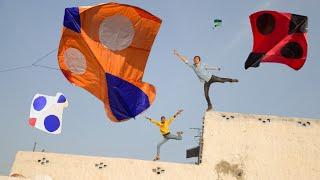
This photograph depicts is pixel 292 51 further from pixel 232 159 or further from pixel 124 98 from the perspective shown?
pixel 124 98

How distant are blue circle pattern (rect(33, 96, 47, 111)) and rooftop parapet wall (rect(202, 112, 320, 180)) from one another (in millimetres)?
4510

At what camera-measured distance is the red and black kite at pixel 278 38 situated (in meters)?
11.4

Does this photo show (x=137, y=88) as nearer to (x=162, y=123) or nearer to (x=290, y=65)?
(x=162, y=123)

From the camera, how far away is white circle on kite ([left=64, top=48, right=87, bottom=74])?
1077 centimetres

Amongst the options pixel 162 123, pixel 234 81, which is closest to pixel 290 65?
pixel 234 81

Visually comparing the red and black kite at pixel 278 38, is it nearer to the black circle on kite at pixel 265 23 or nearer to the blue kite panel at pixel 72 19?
the black circle on kite at pixel 265 23

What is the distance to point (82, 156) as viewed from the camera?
10.2 meters

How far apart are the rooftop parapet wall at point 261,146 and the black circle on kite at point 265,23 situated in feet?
8.44

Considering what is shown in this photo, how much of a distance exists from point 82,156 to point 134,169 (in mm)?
1289

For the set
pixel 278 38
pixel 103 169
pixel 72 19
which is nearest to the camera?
pixel 103 169

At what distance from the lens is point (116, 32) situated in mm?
11281

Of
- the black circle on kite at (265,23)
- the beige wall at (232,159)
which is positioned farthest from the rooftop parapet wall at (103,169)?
the black circle on kite at (265,23)

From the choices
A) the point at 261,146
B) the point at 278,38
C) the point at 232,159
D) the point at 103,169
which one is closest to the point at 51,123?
the point at 103,169

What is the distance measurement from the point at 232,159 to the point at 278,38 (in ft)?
12.1
